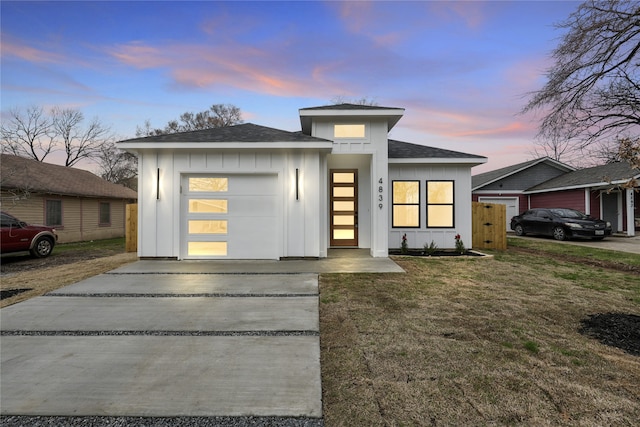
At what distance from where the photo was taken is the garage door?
24.4ft

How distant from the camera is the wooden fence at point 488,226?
32.9 feet

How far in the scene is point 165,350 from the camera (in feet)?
9.71

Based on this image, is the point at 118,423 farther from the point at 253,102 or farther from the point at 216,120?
the point at 216,120

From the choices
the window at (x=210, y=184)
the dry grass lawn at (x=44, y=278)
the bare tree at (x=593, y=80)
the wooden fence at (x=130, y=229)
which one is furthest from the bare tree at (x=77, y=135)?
the bare tree at (x=593, y=80)

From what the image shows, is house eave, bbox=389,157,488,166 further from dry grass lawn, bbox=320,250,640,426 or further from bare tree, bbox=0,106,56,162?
bare tree, bbox=0,106,56,162

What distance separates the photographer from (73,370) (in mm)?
2594

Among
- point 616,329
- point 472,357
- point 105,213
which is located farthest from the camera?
point 105,213

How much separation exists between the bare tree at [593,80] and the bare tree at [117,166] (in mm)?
31083

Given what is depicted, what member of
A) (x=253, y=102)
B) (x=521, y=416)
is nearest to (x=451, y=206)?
(x=521, y=416)

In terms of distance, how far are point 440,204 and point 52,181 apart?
55.5 feet

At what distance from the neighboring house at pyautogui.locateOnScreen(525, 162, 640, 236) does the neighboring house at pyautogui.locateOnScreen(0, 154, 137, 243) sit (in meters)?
24.6

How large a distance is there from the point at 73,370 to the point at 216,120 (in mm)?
25821

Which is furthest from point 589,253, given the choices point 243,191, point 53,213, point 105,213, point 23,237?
point 105,213

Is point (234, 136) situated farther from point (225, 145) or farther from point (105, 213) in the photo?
point (105, 213)
